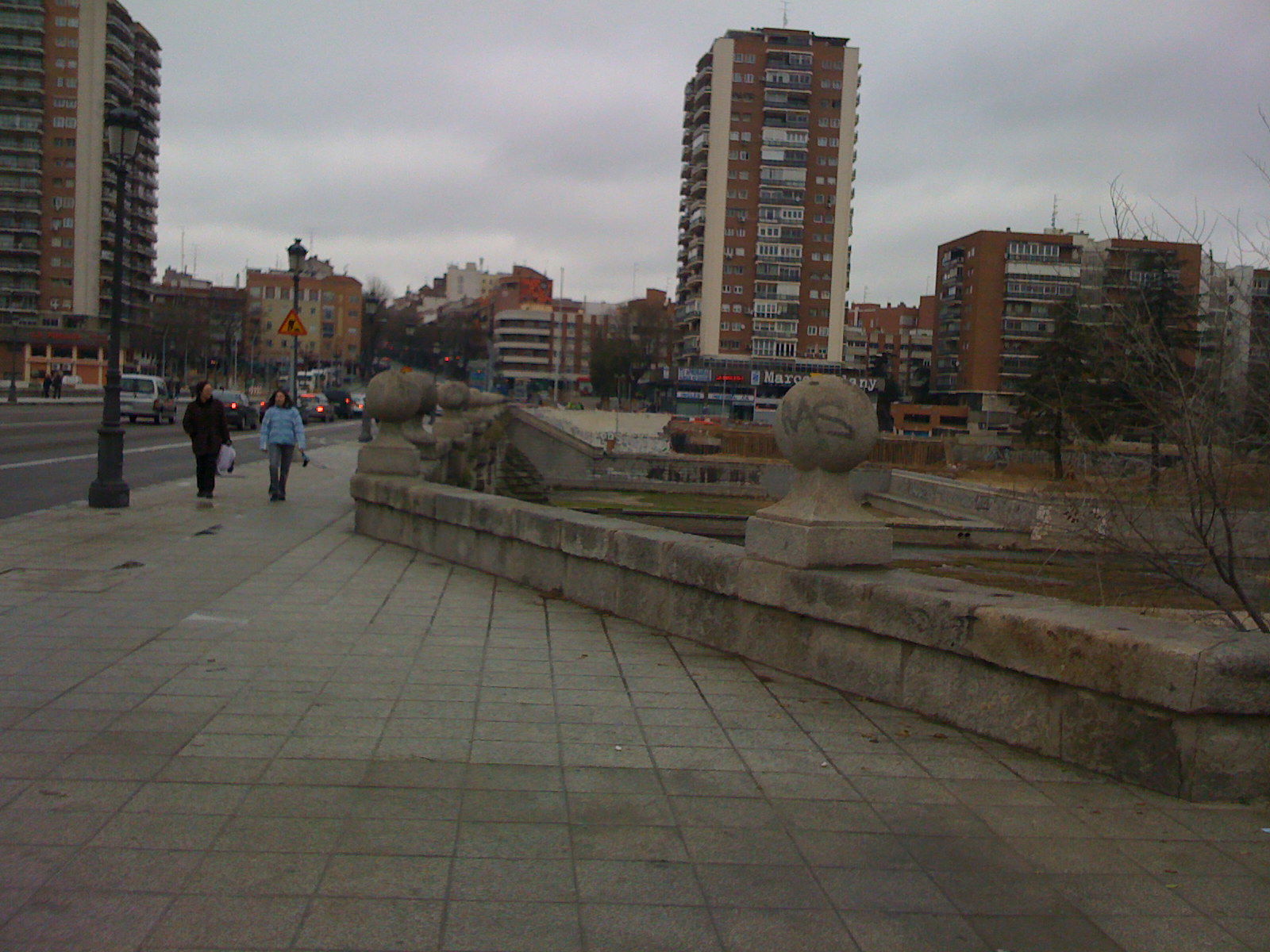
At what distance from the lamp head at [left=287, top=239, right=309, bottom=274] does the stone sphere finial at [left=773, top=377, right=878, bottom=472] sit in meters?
21.8

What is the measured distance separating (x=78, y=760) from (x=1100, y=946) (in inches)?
148

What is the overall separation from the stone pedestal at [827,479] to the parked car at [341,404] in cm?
6191

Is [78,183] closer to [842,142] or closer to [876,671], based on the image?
[842,142]

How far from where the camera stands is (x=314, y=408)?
57.0 metres

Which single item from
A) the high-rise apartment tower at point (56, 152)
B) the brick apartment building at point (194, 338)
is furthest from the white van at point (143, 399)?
the high-rise apartment tower at point (56, 152)

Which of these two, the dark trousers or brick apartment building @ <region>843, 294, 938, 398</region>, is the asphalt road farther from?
brick apartment building @ <region>843, 294, 938, 398</region>

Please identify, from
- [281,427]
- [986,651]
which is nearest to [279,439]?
[281,427]

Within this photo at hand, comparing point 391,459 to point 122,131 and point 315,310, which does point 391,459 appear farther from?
point 315,310

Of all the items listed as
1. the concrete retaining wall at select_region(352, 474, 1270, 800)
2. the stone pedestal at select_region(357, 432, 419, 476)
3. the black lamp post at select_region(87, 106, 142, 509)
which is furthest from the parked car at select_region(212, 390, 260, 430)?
the concrete retaining wall at select_region(352, 474, 1270, 800)

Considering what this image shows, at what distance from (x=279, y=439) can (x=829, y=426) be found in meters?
12.2

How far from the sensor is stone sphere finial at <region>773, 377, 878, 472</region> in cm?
620

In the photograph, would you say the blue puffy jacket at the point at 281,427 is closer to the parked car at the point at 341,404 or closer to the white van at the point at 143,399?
the white van at the point at 143,399

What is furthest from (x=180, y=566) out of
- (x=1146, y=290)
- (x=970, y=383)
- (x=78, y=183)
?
(x=78, y=183)

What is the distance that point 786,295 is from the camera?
323 feet
